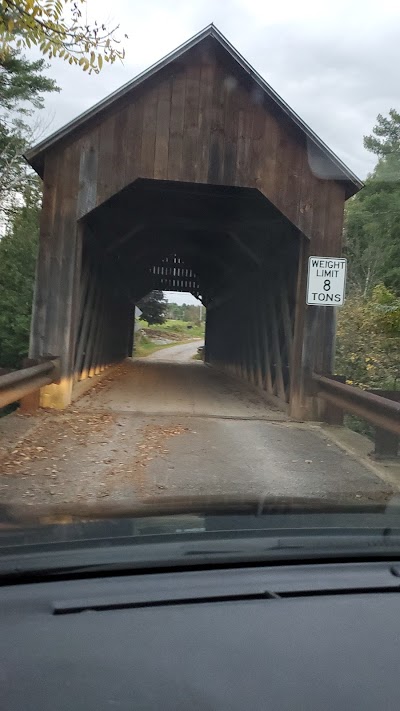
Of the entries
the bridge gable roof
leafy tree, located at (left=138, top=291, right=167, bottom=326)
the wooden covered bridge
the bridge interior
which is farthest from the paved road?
the bridge gable roof

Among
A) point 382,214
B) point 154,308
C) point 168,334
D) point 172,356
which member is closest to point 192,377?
point 382,214

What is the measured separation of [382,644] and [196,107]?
8863 millimetres

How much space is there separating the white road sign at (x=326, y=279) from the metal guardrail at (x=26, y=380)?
138 inches

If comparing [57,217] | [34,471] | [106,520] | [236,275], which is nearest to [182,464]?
[34,471]

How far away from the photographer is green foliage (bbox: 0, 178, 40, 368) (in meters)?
20.1

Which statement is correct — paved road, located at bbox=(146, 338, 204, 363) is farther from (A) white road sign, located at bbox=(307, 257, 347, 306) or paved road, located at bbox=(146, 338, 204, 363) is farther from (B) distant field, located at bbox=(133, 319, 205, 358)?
(A) white road sign, located at bbox=(307, 257, 347, 306)

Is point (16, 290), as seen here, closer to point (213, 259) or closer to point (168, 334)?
point (213, 259)

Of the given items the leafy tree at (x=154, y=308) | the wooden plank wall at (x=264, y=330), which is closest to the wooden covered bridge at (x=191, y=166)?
the wooden plank wall at (x=264, y=330)

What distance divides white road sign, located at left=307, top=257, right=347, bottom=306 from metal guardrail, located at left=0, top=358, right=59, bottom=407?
11.5 feet

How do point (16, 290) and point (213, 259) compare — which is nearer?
point (213, 259)

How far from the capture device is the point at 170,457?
6.89 metres

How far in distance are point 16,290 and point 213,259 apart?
5964mm

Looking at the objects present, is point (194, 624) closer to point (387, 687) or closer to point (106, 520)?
point (387, 687)

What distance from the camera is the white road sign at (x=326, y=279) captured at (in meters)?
9.27
